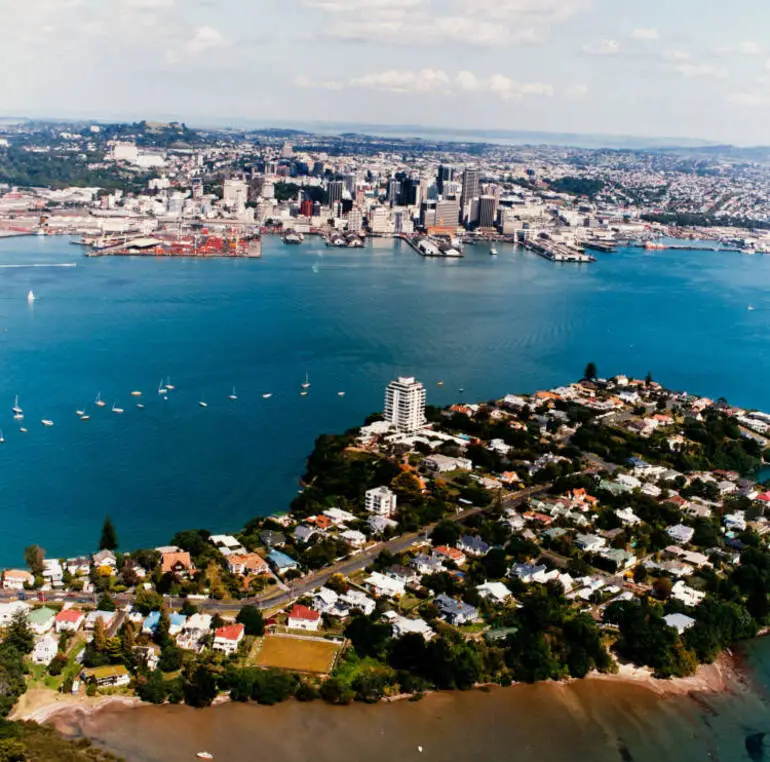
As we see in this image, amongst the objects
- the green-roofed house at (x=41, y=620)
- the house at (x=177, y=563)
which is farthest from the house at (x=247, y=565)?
the green-roofed house at (x=41, y=620)

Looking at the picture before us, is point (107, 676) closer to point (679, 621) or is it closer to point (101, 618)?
point (101, 618)

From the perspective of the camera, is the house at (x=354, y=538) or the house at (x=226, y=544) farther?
the house at (x=354, y=538)

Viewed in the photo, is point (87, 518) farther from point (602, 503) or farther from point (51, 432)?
point (602, 503)

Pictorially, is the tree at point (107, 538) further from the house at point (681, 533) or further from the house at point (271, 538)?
the house at point (681, 533)

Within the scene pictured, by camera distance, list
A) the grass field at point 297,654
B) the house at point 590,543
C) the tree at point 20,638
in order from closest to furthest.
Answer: the tree at point 20,638
the grass field at point 297,654
the house at point 590,543

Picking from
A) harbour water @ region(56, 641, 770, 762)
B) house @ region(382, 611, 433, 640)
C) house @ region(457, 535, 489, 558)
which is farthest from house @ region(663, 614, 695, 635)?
house @ region(382, 611, 433, 640)

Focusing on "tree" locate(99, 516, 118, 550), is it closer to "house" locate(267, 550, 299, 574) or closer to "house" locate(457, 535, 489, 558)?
"house" locate(267, 550, 299, 574)

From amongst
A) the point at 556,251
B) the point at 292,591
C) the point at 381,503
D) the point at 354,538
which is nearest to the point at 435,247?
the point at 556,251

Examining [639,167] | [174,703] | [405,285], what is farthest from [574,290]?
[639,167]
